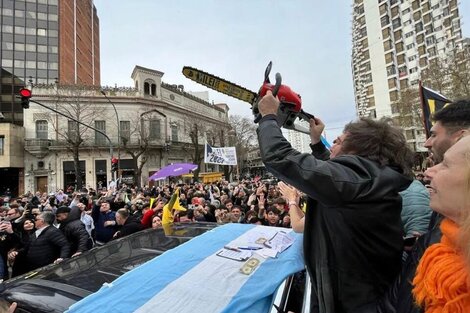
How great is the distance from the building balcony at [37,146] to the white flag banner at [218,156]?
92.0 ft

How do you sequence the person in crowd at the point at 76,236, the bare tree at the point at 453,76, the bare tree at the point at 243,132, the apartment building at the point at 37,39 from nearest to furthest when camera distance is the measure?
the person in crowd at the point at 76,236, the bare tree at the point at 453,76, the bare tree at the point at 243,132, the apartment building at the point at 37,39

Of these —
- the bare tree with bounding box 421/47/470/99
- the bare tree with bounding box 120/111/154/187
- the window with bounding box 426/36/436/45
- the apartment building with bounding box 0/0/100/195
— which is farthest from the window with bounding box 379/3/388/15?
the apartment building with bounding box 0/0/100/195

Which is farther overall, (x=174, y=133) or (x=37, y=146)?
(x=174, y=133)

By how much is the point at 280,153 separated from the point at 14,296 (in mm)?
2049

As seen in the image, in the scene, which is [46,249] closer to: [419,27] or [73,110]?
[73,110]

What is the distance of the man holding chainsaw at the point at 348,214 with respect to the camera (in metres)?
1.42

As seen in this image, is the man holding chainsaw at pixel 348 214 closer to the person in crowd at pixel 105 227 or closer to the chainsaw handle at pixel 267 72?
the chainsaw handle at pixel 267 72

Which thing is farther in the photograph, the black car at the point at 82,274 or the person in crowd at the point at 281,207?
the person in crowd at the point at 281,207

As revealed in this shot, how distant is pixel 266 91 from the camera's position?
1800mm

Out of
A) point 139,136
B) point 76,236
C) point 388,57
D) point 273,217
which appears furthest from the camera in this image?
point 388,57

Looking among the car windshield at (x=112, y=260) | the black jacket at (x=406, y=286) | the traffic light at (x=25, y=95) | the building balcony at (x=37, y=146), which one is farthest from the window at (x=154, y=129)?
the black jacket at (x=406, y=286)

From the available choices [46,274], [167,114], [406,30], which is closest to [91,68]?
[167,114]

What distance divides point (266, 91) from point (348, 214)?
787 mm

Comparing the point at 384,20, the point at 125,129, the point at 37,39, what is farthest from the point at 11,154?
the point at 384,20
